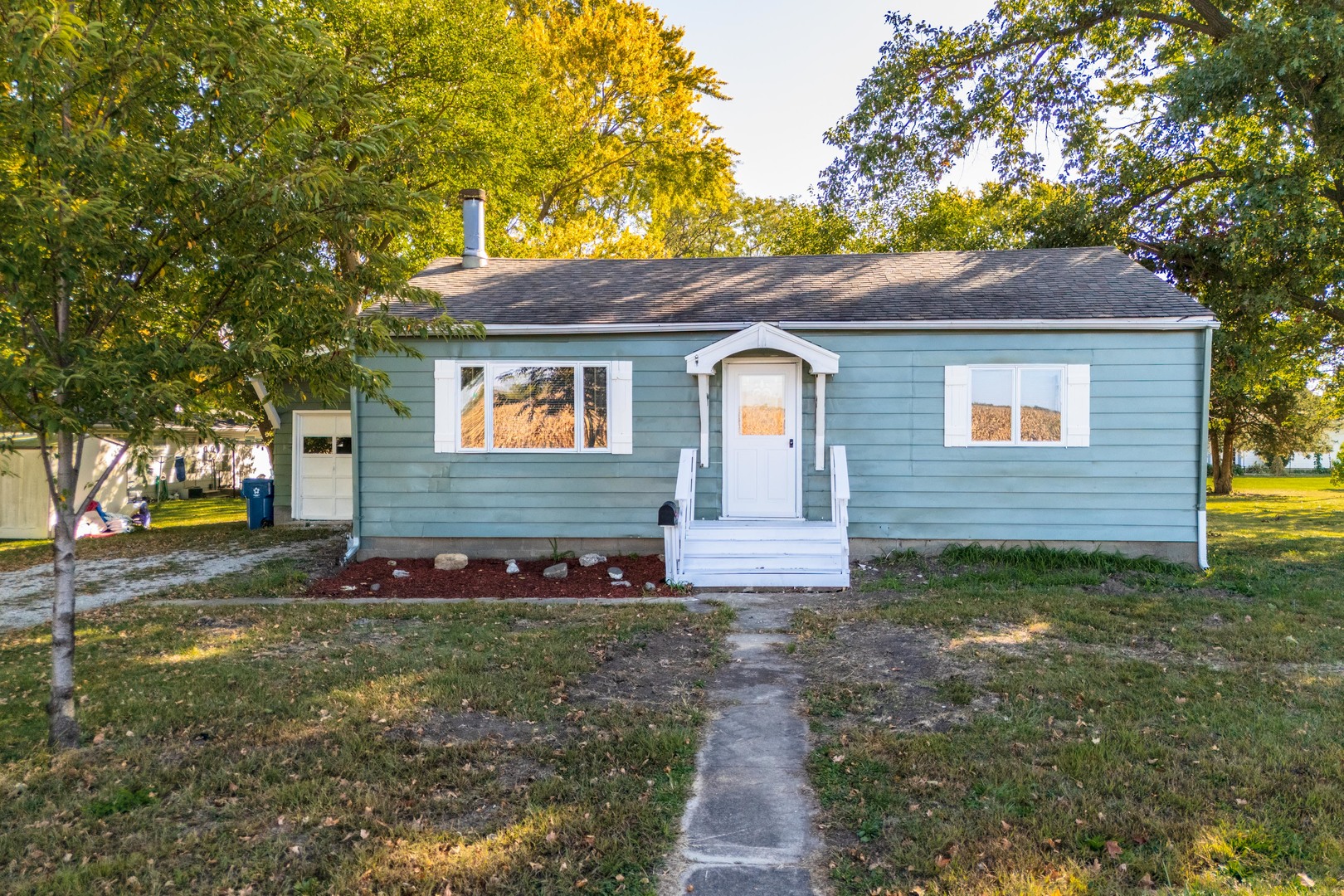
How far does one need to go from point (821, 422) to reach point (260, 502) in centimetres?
1138

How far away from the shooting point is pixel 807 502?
965 centimetres

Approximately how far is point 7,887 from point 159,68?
154 inches

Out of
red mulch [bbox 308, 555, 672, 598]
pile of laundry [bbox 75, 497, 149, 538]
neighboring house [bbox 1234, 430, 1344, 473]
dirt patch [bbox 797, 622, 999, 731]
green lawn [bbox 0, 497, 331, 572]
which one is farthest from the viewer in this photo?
neighboring house [bbox 1234, 430, 1344, 473]

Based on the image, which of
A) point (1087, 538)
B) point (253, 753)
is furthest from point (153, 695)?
point (1087, 538)

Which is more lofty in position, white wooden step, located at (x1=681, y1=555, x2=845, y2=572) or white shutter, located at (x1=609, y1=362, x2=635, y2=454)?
white shutter, located at (x1=609, y1=362, x2=635, y2=454)

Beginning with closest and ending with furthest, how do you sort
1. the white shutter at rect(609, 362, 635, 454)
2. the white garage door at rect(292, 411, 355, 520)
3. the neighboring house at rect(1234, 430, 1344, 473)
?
the white shutter at rect(609, 362, 635, 454) → the white garage door at rect(292, 411, 355, 520) → the neighboring house at rect(1234, 430, 1344, 473)

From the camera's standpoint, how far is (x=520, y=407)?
9906 mm

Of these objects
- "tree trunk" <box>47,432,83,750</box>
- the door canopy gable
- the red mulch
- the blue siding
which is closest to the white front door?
the blue siding

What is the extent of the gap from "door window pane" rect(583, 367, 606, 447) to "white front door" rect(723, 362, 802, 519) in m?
1.62

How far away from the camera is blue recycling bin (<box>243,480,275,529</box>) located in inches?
571

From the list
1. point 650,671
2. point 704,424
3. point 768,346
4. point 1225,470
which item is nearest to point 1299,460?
point 1225,470

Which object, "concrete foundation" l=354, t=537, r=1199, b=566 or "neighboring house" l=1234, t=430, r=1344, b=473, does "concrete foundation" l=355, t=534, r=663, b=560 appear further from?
"neighboring house" l=1234, t=430, r=1344, b=473

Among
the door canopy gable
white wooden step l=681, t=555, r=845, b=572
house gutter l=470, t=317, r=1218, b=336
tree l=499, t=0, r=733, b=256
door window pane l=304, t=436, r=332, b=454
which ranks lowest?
white wooden step l=681, t=555, r=845, b=572

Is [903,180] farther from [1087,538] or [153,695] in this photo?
[153,695]
